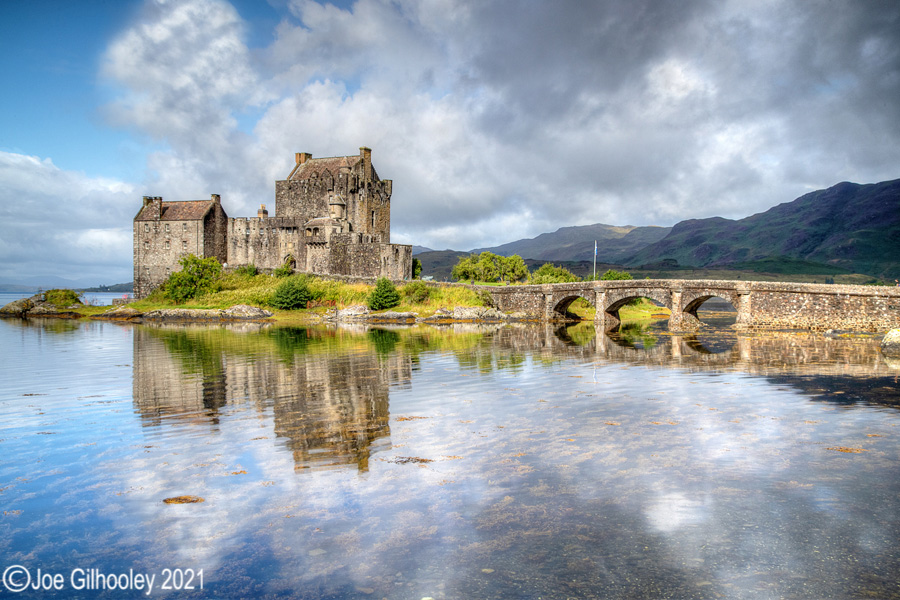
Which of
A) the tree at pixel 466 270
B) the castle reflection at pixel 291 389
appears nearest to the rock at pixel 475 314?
the tree at pixel 466 270

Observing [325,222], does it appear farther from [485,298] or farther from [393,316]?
[485,298]

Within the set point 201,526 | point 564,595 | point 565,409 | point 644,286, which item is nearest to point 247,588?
point 201,526

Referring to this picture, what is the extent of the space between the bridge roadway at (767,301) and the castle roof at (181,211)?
49.2 metres

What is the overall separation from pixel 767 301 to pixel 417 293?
115 feet

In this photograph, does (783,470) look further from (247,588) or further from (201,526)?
(201,526)

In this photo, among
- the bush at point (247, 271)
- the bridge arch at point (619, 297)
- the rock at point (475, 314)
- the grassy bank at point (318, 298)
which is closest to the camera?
the bridge arch at point (619, 297)

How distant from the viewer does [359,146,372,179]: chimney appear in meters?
A: 77.8

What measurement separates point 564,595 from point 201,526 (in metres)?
4.89

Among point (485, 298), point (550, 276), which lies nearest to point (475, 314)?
point (485, 298)

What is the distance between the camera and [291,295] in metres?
66.9

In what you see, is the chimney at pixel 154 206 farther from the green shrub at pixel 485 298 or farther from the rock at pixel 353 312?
the green shrub at pixel 485 298

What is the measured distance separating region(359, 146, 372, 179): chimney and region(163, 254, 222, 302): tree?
23151 millimetres

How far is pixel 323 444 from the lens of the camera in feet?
37.8

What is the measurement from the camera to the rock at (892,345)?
91.8 feet
